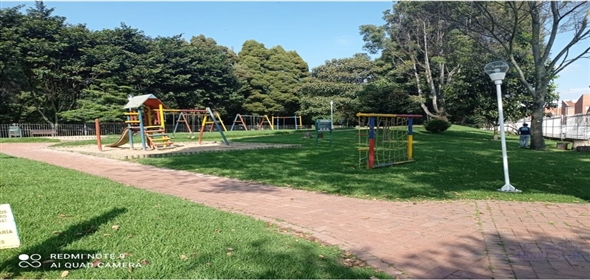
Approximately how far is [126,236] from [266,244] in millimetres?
1331

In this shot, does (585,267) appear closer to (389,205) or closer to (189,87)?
(389,205)

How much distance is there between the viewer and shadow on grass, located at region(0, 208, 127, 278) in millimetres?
2831

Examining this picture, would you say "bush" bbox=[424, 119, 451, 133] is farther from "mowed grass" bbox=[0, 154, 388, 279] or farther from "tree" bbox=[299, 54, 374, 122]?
"mowed grass" bbox=[0, 154, 388, 279]

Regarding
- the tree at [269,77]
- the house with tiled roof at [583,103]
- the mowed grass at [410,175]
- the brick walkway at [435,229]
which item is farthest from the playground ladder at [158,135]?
the house with tiled roof at [583,103]

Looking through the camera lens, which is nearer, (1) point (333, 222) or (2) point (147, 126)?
(1) point (333, 222)

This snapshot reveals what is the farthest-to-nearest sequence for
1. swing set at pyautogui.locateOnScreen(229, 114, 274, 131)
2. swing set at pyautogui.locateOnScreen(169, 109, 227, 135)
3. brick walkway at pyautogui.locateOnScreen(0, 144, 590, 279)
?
swing set at pyautogui.locateOnScreen(229, 114, 274, 131) → swing set at pyautogui.locateOnScreen(169, 109, 227, 135) → brick walkway at pyautogui.locateOnScreen(0, 144, 590, 279)

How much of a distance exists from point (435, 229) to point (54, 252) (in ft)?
12.7

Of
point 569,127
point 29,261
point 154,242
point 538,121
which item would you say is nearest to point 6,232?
point 29,261

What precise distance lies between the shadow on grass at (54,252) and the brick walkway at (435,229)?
2.08 metres

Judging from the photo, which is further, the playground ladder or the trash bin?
the trash bin

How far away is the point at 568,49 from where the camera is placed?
15.8 meters

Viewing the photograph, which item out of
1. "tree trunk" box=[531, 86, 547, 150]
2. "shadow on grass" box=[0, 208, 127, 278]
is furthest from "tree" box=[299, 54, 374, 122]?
"shadow on grass" box=[0, 208, 127, 278]

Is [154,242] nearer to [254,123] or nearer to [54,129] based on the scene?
[54,129]

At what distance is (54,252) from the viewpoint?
311 cm
